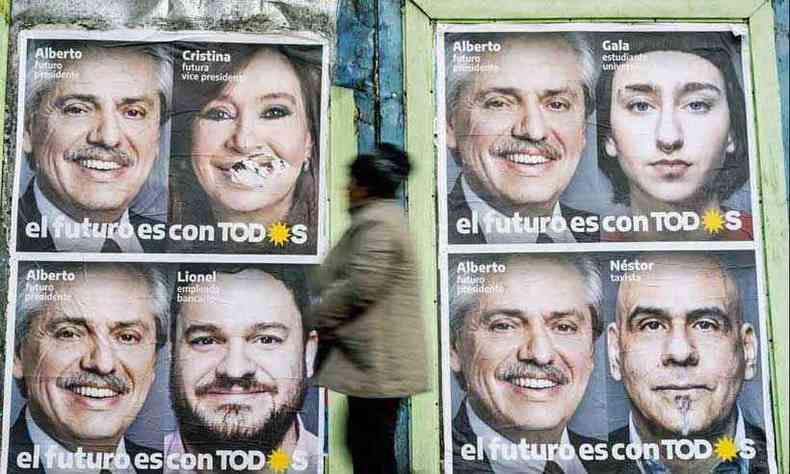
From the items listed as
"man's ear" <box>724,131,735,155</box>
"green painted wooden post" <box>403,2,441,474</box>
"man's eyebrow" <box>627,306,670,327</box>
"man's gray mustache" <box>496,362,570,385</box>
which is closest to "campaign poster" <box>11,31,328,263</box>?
"green painted wooden post" <box>403,2,441,474</box>

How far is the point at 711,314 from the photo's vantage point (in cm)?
586

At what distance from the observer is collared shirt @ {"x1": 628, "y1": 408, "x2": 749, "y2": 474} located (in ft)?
18.8

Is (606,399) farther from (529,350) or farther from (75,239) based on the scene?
(75,239)

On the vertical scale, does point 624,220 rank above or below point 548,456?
above

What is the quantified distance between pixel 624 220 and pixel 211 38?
7.88 feet

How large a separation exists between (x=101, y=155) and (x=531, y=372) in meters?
2.51

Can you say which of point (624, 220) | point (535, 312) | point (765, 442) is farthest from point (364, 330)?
point (765, 442)

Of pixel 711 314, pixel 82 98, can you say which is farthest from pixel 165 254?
pixel 711 314

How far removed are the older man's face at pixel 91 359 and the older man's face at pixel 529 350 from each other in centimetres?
164

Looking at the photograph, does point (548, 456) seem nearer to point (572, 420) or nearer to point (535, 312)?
point (572, 420)

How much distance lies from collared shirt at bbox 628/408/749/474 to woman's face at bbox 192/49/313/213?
2.16 m

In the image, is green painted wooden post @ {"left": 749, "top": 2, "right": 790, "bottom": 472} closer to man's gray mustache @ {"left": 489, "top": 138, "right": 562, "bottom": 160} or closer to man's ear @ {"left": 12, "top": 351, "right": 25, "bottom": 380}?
man's gray mustache @ {"left": 489, "top": 138, "right": 562, "bottom": 160}

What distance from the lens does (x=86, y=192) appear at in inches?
231

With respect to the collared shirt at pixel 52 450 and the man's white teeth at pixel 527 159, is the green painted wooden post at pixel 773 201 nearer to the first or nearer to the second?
the man's white teeth at pixel 527 159
